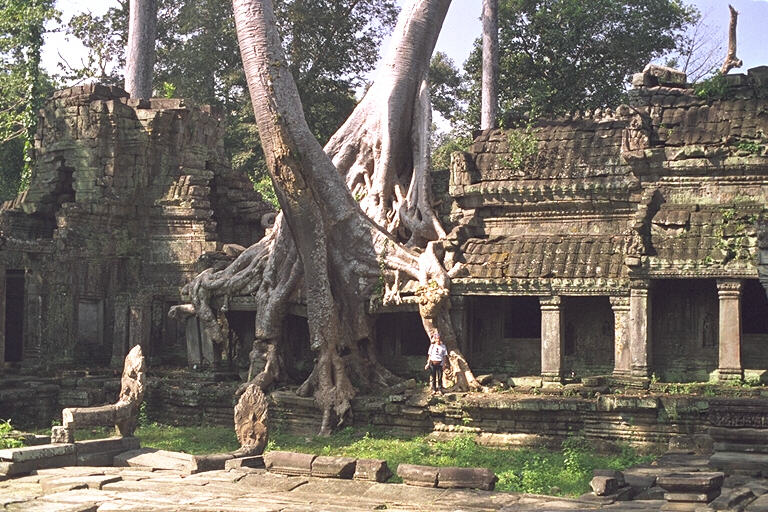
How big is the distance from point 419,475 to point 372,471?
22.4 inches

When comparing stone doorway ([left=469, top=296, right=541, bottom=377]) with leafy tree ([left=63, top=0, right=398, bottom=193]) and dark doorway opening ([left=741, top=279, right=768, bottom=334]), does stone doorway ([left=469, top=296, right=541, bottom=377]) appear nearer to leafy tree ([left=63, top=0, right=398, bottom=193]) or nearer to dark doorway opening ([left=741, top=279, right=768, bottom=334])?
dark doorway opening ([left=741, top=279, right=768, bottom=334])

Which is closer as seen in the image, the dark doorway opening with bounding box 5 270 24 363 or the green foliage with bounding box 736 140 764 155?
the green foliage with bounding box 736 140 764 155

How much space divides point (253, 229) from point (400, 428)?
28.3 feet

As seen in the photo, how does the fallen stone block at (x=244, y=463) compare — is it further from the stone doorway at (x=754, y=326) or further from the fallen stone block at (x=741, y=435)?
the stone doorway at (x=754, y=326)

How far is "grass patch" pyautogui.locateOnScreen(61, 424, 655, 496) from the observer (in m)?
12.7

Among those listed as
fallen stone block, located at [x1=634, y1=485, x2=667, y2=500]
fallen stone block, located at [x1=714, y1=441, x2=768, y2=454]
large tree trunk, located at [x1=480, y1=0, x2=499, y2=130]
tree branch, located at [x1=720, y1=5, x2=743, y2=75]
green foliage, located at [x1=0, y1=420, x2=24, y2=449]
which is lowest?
fallen stone block, located at [x1=634, y1=485, x2=667, y2=500]

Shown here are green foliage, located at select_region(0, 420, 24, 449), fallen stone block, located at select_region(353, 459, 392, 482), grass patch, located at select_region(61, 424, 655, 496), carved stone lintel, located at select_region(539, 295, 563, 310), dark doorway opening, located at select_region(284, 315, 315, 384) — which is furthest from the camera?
dark doorway opening, located at select_region(284, 315, 315, 384)

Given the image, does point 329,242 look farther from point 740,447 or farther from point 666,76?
point 740,447

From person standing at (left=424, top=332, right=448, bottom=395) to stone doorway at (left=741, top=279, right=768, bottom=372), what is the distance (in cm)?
459

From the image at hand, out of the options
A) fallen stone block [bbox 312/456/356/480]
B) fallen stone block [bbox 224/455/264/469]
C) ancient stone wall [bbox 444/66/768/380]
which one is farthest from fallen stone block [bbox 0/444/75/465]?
ancient stone wall [bbox 444/66/768/380]

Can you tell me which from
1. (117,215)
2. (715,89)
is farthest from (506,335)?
(117,215)

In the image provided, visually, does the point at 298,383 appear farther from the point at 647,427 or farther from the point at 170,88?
the point at 170,88

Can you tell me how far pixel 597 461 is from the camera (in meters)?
14.3

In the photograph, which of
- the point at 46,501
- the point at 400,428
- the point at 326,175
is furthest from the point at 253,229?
the point at 46,501
